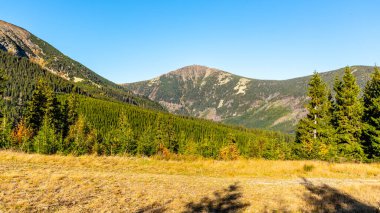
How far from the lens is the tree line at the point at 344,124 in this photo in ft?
127

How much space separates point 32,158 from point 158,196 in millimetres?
9666

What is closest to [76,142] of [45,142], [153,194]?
[45,142]

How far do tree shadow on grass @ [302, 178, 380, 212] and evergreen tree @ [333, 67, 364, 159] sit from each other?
30274 millimetres

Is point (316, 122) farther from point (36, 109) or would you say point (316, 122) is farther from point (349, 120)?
point (36, 109)

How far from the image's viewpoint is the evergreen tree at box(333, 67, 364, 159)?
131ft

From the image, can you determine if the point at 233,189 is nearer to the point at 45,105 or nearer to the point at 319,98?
the point at 319,98

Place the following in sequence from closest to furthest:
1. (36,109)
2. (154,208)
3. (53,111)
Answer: (154,208) → (36,109) → (53,111)

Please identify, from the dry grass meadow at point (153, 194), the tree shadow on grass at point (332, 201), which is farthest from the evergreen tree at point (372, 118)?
the tree shadow on grass at point (332, 201)

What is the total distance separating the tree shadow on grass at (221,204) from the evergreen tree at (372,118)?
33.4 m

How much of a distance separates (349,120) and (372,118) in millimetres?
3743

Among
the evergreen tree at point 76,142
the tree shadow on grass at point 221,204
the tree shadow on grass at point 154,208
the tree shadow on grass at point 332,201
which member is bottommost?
the evergreen tree at point 76,142

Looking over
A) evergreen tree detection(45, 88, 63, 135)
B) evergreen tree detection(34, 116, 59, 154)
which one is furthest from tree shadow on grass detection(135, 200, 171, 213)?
evergreen tree detection(45, 88, 63, 135)

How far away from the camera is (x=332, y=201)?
1127 centimetres

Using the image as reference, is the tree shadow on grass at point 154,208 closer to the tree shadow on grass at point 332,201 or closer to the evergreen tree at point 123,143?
the tree shadow on grass at point 332,201
